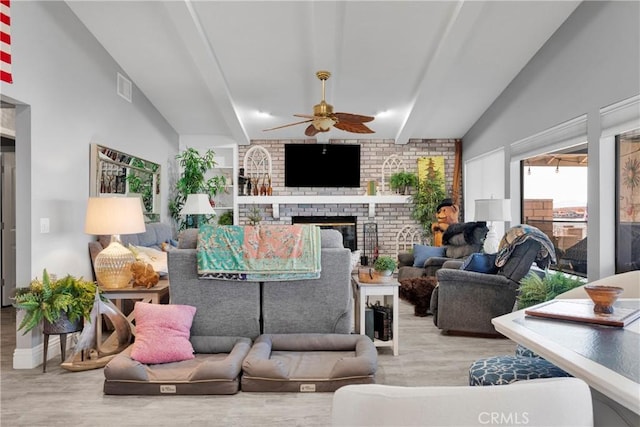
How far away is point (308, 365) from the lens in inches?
116

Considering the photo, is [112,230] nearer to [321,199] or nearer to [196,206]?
[196,206]

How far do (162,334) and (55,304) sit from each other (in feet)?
2.80

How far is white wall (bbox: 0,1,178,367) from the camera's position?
3.42 meters

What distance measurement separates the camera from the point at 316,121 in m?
4.51

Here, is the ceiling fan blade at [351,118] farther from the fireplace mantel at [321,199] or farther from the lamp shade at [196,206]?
the fireplace mantel at [321,199]

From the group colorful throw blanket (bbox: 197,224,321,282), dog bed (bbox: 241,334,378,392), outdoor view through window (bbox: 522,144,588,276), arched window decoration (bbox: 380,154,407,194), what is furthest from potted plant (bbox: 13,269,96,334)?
arched window decoration (bbox: 380,154,407,194)

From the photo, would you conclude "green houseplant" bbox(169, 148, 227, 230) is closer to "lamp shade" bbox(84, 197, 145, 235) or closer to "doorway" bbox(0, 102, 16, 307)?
"doorway" bbox(0, 102, 16, 307)

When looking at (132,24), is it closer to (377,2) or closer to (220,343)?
(377,2)

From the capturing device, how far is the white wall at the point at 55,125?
3424mm

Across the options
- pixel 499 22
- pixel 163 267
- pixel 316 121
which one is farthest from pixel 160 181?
pixel 499 22

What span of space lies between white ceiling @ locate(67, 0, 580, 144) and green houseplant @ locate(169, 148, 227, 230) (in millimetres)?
739

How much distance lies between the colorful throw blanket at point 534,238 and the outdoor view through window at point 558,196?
208cm

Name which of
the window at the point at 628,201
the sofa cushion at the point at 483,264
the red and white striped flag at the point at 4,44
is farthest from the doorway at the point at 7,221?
the window at the point at 628,201

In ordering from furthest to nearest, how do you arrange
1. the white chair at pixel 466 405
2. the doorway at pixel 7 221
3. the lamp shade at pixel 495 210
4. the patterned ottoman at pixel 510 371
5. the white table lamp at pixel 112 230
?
1. the doorway at pixel 7 221
2. the lamp shade at pixel 495 210
3. the white table lamp at pixel 112 230
4. the patterned ottoman at pixel 510 371
5. the white chair at pixel 466 405
